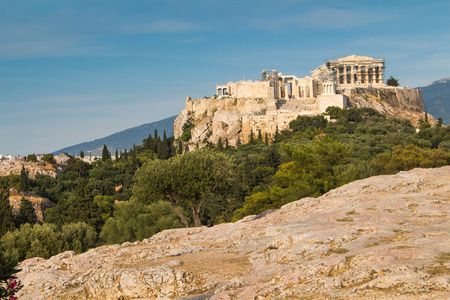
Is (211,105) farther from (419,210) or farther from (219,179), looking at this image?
(419,210)

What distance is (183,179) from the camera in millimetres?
28000

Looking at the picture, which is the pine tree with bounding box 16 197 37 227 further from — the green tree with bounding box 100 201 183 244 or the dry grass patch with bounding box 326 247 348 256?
the dry grass patch with bounding box 326 247 348 256

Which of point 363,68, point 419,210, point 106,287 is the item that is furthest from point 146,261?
point 363,68

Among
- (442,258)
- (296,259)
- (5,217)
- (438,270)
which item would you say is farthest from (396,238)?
(5,217)

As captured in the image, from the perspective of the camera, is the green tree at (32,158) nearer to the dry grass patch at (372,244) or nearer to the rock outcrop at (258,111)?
the rock outcrop at (258,111)

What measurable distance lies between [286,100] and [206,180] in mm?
60862

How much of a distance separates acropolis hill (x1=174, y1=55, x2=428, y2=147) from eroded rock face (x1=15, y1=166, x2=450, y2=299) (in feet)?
202

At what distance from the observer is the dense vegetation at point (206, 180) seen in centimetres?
2922

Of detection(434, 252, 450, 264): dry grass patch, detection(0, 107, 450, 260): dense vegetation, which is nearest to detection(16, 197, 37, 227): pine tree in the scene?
detection(0, 107, 450, 260): dense vegetation

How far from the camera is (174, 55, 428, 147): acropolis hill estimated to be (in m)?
81.8

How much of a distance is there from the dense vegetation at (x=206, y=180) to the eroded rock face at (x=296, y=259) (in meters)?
3.29

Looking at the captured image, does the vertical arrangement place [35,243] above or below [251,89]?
below

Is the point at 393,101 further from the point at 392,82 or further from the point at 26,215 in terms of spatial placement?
the point at 26,215

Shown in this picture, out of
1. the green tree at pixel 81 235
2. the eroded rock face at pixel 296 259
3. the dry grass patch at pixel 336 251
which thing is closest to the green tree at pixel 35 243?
the green tree at pixel 81 235
